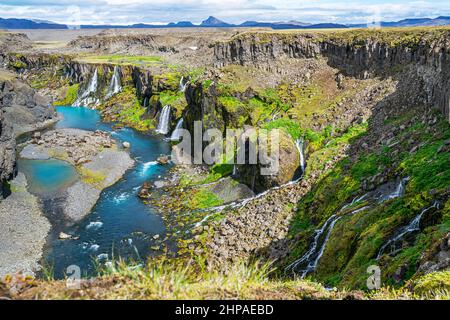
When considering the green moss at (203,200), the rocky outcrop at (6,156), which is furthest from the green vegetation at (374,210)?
the rocky outcrop at (6,156)

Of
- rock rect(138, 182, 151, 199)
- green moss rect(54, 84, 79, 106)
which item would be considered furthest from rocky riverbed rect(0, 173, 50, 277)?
green moss rect(54, 84, 79, 106)

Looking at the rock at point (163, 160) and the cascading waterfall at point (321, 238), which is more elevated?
the cascading waterfall at point (321, 238)

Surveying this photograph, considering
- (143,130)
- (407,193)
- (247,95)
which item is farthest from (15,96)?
(407,193)

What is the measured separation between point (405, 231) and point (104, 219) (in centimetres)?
3251

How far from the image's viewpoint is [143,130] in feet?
270

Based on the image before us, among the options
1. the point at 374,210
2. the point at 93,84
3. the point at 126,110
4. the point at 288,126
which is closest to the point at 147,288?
the point at 374,210

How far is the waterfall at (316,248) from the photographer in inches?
1014

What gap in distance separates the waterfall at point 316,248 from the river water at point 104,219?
12.5 metres

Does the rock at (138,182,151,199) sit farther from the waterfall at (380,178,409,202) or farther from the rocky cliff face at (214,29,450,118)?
the rocky cliff face at (214,29,450,118)

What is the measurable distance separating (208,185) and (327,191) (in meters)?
19.4

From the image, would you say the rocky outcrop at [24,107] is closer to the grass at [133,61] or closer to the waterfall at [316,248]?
the grass at [133,61]

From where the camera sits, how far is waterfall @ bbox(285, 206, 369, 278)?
2575 cm

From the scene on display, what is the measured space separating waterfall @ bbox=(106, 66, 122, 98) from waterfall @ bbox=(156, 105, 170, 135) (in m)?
36.4

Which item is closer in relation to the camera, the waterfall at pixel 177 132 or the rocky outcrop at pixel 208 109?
the rocky outcrop at pixel 208 109
